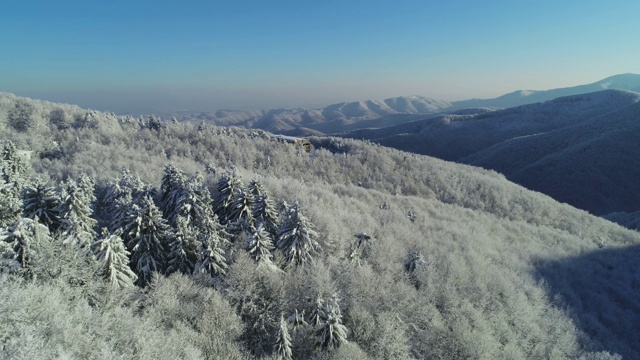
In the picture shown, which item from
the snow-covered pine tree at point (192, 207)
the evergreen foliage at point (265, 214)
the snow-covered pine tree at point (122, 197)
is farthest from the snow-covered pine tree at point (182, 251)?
the evergreen foliage at point (265, 214)

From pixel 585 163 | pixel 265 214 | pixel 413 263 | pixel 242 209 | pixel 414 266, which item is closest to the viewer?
pixel 242 209

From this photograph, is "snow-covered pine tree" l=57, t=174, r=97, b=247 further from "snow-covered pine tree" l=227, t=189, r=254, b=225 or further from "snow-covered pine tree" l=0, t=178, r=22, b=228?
"snow-covered pine tree" l=227, t=189, r=254, b=225

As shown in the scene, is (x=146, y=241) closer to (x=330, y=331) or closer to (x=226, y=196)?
(x=226, y=196)

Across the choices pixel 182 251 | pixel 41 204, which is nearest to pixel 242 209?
pixel 182 251

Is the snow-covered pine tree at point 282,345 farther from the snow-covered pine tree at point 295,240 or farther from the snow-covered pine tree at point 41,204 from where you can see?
the snow-covered pine tree at point 41,204

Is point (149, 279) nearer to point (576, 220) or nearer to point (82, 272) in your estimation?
point (82, 272)

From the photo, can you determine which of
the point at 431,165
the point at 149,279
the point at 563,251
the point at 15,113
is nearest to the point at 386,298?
the point at 149,279

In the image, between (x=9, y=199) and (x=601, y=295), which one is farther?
(x=601, y=295)
